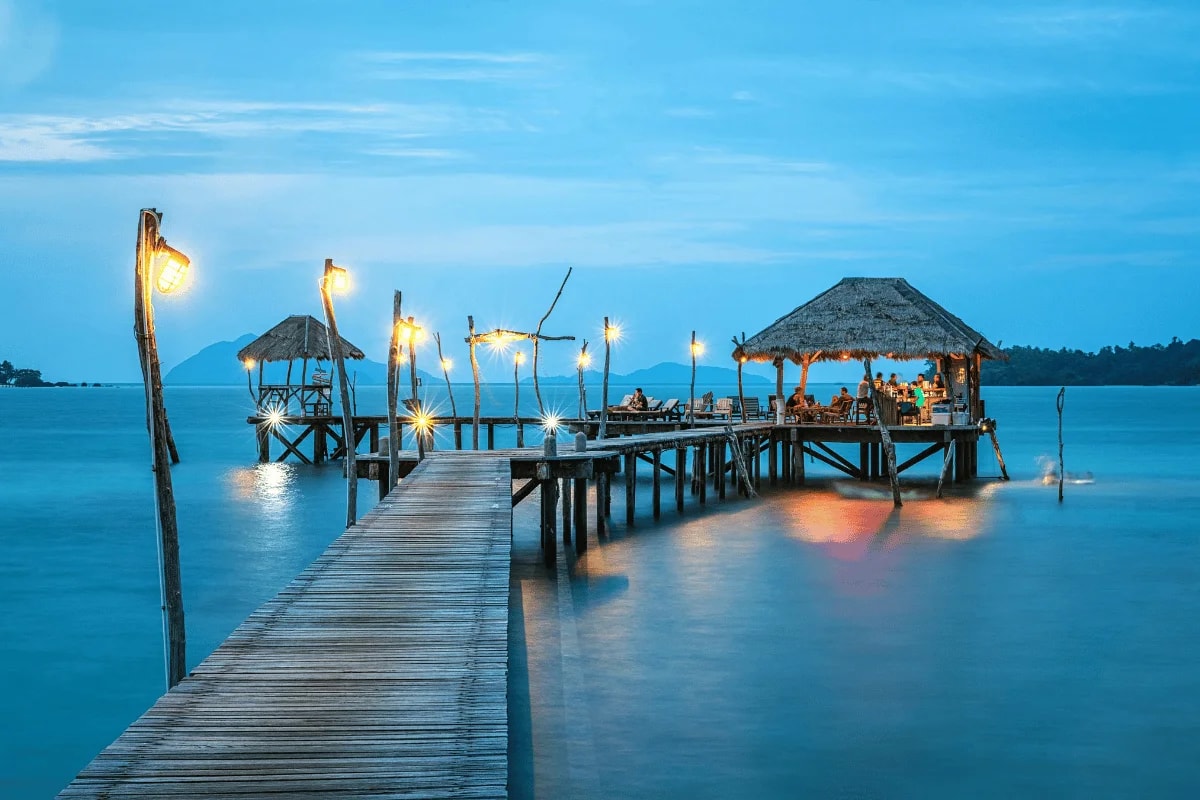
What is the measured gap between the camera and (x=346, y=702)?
5555mm

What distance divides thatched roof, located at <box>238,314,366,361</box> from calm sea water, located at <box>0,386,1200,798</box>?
1245 centimetres

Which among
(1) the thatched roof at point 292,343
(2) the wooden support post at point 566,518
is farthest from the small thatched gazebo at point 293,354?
(2) the wooden support post at point 566,518

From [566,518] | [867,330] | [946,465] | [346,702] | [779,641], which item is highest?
[867,330]

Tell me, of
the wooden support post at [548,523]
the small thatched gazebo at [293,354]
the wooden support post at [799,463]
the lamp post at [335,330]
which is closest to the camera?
the lamp post at [335,330]

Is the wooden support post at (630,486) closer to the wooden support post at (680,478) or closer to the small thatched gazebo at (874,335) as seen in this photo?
the wooden support post at (680,478)

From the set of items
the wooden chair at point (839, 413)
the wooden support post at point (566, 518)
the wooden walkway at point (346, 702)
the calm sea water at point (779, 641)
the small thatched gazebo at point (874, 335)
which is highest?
the small thatched gazebo at point (874, 335)

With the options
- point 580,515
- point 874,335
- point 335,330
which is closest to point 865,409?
point 874,335

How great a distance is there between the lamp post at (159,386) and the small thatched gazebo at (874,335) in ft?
68.8

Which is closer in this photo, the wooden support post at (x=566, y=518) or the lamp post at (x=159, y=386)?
the lamp post at (x=159, y=386)

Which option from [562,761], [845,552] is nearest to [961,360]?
[845,552]

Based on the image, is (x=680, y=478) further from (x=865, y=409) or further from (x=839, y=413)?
→ (x=839, y=413)

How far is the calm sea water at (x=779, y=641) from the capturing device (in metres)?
8.34

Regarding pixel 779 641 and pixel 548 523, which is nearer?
pixel 779 641

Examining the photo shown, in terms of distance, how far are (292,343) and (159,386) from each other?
3129 centimetres
